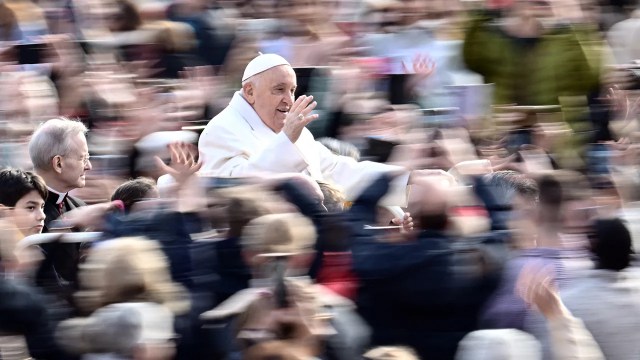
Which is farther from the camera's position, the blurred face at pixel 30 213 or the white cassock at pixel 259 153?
the white cassock at pixel 259 153

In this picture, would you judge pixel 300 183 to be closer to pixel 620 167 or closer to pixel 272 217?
pixel 272 217

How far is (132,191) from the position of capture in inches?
265

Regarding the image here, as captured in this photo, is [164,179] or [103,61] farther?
[103,61]

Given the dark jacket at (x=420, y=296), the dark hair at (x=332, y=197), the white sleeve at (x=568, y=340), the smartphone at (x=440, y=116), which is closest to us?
the white sleeve at (x=568, y=340)

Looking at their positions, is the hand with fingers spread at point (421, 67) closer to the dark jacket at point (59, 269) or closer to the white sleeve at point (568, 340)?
the dark jacket at point (59, 269)

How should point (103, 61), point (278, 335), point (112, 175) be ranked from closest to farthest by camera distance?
point (278, 335) → point (112, 175) → point (103, 61)

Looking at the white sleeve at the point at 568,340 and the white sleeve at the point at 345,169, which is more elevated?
the white sleeve at the point at 345,169

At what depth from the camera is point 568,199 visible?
593cm

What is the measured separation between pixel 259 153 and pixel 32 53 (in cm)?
197

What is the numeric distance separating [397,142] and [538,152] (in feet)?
2.24

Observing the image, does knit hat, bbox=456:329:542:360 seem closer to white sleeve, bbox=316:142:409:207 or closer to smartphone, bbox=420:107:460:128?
white sleeve, bbox=316:142:409:207

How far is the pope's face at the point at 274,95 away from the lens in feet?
26.3

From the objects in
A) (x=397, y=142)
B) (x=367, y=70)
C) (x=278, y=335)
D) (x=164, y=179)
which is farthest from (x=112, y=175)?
(x=278, y=335)

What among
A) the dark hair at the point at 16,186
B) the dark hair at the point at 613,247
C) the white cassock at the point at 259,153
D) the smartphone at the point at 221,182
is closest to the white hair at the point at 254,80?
the white cassock at the point at 259,153
